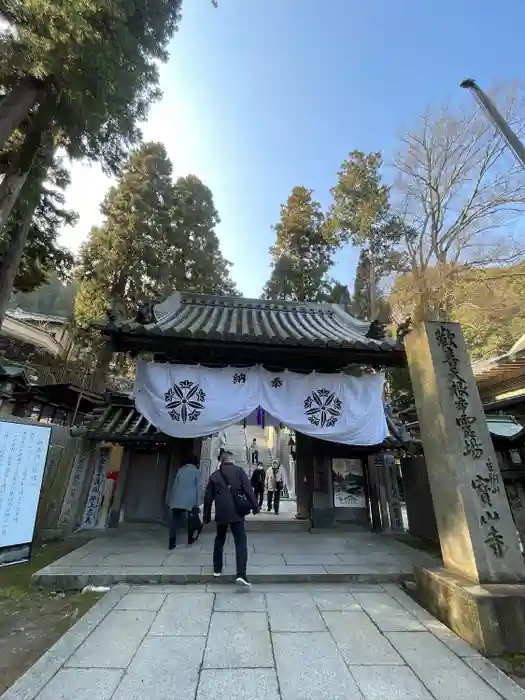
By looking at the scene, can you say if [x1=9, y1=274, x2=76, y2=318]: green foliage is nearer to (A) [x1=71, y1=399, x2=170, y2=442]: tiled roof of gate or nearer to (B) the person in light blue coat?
(A) [x1=71, y1=399, x2=170, y2=442]: tiled roof of gate

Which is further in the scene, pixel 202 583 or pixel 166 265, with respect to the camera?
pixel 166 265

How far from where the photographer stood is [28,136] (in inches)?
399

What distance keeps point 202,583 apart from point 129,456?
4682 millimetres

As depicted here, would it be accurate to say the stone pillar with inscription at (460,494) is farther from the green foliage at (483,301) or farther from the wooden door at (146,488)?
the green foliage at (483,301)

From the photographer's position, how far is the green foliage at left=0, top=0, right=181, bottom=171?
276 inches

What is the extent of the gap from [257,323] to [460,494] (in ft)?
23.9

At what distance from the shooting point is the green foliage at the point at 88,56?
7008mm

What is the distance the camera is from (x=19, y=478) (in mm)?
5840

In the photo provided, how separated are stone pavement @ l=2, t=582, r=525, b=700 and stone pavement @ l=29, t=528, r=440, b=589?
2.11 ft

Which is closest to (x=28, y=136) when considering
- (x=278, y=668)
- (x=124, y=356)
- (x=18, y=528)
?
(x=18, y=528)

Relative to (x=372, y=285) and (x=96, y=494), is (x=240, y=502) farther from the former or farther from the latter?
(x=372, y=285)

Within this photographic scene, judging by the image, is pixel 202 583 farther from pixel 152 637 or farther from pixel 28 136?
pixel 28 136

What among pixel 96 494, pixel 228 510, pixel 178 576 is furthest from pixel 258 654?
pixel 96 494

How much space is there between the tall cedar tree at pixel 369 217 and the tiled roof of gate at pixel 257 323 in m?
Result: 15.4
